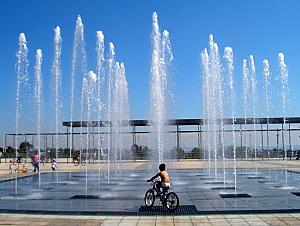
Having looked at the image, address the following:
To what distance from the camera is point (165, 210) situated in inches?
468

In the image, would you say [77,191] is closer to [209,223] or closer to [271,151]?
[209,223]

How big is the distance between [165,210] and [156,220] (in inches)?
57.3

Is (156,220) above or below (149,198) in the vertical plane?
below

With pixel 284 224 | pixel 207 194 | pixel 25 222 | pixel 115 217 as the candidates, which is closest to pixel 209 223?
pixel 284 224

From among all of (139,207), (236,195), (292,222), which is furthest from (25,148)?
A: (292,222)

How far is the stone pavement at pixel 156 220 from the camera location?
393 inches

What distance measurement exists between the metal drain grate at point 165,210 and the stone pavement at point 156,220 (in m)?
0.58

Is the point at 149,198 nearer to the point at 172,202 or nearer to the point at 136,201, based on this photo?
the point at 172,202

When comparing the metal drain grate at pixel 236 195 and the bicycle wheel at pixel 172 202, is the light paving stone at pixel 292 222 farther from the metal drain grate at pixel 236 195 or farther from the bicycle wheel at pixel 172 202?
the metal drain grate at pixel 236 195

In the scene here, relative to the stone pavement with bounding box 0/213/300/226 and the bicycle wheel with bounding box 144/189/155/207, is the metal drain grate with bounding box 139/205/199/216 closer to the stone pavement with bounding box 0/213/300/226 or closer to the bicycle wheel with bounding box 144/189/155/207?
the bicycle wheel with bounding box 144/189/155/207

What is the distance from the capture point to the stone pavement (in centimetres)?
998

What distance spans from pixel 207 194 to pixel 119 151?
25.7 m

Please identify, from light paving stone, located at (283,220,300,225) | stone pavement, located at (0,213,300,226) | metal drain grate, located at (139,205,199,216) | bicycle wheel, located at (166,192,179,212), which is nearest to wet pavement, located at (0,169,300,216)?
metal drain grate, located at (139,205,199,216)

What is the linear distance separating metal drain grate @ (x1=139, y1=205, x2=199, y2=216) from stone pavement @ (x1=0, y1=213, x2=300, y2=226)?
58cm
